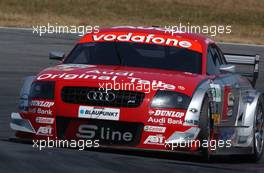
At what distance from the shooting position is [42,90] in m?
9.65

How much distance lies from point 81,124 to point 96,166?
2218 mm

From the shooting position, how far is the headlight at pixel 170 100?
939 cm

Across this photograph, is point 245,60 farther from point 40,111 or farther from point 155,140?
point 40,111

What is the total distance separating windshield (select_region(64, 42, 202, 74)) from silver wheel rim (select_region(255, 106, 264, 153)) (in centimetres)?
101

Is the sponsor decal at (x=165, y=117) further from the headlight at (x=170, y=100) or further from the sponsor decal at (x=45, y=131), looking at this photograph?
the sponsor decal at (x=45, y=131)

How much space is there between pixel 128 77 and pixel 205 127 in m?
0.90

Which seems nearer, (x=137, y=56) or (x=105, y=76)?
(x=105, y=76)

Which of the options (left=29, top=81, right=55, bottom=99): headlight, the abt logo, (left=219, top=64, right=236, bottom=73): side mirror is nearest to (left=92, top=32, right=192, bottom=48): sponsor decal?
(left=219, top=64, right=236, bottom=73): side mirror

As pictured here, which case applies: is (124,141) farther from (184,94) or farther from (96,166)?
(96,166)

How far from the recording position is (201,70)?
10.6 m

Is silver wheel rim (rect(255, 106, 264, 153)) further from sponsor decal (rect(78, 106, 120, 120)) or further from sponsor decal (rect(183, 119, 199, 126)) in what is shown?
sponsor decal (rect(78, 106, 120, 120))

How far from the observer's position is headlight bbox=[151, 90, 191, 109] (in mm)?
9391

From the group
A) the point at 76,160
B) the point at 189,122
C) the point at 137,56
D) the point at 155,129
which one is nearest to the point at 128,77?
the point at 155,129

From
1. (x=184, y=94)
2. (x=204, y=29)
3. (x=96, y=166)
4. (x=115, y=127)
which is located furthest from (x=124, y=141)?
(x=204, y=29)
